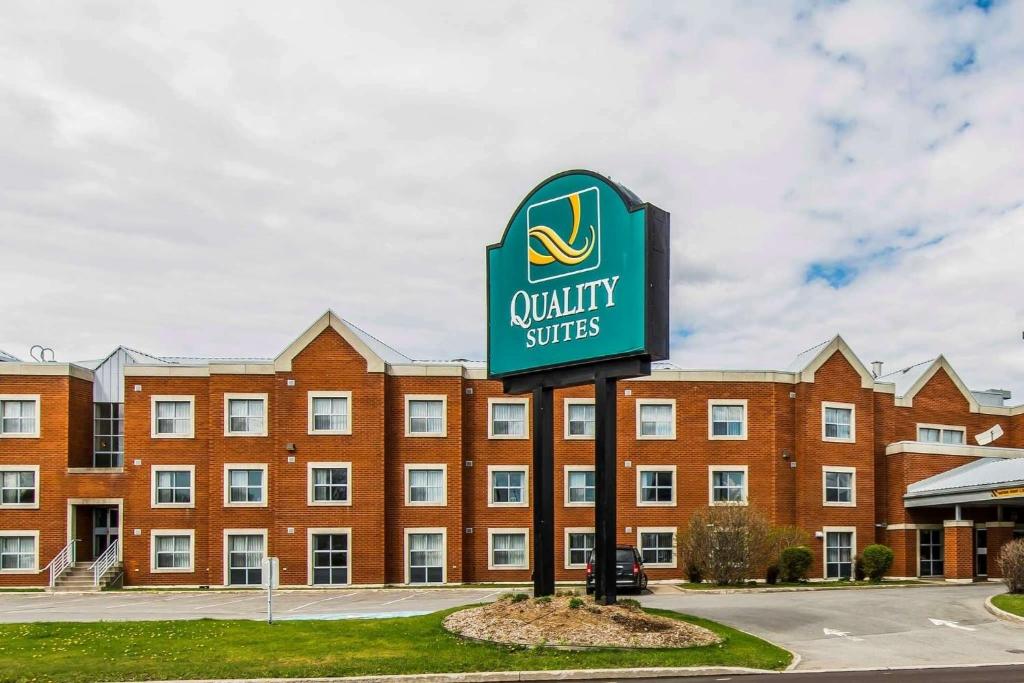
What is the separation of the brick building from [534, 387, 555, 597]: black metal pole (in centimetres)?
1867

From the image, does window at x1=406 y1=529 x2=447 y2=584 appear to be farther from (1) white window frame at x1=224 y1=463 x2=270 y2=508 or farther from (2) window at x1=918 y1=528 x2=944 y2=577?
(2) window at x1=918 y1=528 x2=944 y2=577

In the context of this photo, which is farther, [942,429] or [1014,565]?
[942,429]

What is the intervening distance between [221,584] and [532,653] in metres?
25.1

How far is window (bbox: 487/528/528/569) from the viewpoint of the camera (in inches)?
1630

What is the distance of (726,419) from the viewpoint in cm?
4212

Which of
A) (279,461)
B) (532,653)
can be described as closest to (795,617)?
(532,653)

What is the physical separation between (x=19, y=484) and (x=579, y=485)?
23.5 metres

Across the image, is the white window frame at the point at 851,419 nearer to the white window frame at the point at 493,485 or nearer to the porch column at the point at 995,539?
the porch column at the point at 995,539

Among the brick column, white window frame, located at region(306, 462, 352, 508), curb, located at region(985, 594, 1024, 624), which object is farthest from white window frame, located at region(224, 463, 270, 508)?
the brick column

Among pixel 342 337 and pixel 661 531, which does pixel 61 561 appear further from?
pixel 661 531

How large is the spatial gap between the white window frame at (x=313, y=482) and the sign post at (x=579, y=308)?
59.5 ft

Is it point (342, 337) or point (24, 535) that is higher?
point (342, 337)

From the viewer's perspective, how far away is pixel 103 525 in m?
43.3

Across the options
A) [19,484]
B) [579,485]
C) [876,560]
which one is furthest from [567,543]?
[19,484]
